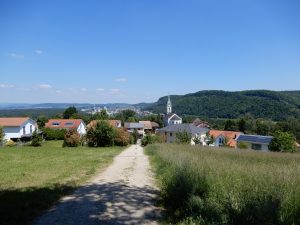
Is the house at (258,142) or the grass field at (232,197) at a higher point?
the grass field at (232,197)

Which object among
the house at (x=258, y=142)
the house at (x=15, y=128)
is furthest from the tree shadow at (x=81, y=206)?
the house at (x=258, y=142)

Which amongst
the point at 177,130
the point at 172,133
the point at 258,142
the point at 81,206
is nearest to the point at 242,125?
the point at 258,142

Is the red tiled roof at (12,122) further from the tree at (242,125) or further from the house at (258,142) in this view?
the tree at (242,125)

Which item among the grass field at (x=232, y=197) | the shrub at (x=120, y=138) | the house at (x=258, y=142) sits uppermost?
the grass field at (x=232, y=197)

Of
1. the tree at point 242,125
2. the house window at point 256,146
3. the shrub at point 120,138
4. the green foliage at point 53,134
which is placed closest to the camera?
the shrub at point 120,138

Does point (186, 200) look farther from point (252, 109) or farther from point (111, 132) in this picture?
point (252, 109)

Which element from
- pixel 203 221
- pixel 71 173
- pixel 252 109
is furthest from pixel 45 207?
pixel 252 109

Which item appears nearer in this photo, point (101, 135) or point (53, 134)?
point (101, 135)

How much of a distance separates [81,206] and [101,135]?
121 ft

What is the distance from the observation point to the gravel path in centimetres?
715

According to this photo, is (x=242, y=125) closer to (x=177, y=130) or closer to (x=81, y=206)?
(x=177, y=130)

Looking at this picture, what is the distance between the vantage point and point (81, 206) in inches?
326

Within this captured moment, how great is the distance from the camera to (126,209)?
809cm

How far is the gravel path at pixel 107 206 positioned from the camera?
7152mm
